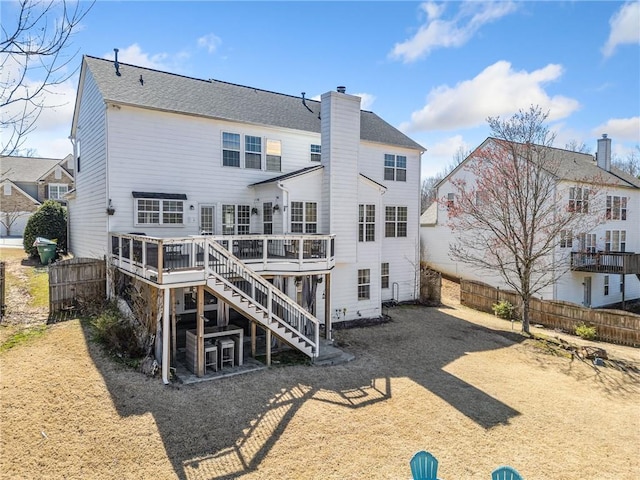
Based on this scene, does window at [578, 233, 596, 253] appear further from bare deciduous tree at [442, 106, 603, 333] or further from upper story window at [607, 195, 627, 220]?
upper story window at [607, 195, 627, 220]

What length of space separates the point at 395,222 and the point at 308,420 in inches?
546

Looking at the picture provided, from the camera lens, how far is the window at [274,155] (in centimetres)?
1700

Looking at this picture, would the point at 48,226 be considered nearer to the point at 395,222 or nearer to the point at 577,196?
the point at 395,222

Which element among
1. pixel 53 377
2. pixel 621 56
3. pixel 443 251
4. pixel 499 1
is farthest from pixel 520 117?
pixel 53 377

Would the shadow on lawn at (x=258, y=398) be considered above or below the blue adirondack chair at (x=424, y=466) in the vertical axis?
below

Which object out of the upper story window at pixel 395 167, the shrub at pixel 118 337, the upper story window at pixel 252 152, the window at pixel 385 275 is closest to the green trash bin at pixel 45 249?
the shrub at pixel 118 337

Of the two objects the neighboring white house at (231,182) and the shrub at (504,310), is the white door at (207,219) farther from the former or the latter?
the shrub at (504,310)

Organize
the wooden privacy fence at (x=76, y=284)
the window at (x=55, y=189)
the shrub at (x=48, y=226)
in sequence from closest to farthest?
the wooden privacy fence at (x=76, y=284), the shrub at (x=48, y=226), the window at (x=55, y=189)

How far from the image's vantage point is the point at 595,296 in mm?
26531

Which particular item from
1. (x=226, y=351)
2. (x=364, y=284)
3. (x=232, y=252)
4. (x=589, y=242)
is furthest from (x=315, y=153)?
(x=589, y=242)

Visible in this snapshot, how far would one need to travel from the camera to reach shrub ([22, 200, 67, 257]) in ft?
73.4

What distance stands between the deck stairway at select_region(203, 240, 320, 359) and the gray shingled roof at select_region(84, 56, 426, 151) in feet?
22.2

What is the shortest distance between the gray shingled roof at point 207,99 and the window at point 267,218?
3.56 m

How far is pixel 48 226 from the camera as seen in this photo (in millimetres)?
22469
